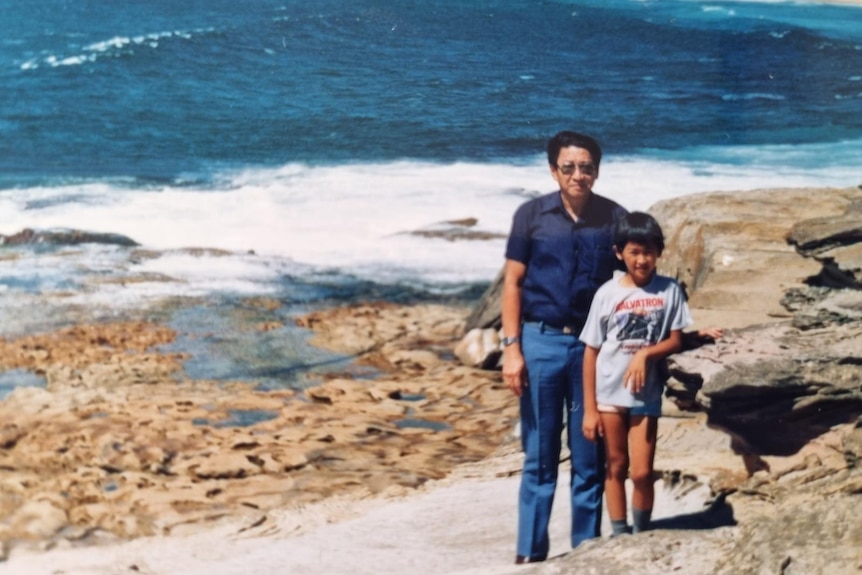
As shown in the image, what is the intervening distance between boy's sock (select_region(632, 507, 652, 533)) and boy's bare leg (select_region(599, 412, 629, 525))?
0.03 meters

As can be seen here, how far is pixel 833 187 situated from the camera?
15.9 ft

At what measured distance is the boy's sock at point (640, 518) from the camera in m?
3.30

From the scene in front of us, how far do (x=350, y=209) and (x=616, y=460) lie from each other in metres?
1.80

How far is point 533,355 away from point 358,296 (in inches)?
58.3

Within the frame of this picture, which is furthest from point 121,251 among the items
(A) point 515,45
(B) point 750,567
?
(B) point 750,567

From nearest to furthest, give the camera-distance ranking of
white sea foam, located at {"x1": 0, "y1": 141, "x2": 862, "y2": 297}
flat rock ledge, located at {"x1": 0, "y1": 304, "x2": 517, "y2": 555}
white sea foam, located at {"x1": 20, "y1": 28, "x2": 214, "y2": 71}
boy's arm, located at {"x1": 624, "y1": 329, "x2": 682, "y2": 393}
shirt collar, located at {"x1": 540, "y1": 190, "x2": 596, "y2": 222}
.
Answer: boy's arm, located at {"x1": 624, "y1": 329, "x2": 682, "y2": 393}
shirt collar, located at {"x1": 540, "y1": 190, "x2": 596, "y2": 222}
flat rock ledge, located at {"x1": 0, "y1": 304, "x2": 517, "y2": 555}
white sea foam, located at {"x1": 0, "y1": 141, "x2": 862, "y2": 297}
white sea foam, located at {"x1": 20, "y1": 28, "x2": 214, "y2": 71}

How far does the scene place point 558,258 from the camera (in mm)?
3232

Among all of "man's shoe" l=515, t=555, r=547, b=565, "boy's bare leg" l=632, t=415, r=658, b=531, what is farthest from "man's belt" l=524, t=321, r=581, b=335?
"man's shoe" l=515, t=555, r=547, b=565

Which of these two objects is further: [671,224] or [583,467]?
[671,224]

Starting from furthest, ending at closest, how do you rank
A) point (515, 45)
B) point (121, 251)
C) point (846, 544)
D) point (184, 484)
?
point (515, 45) < point (121, 251) < point (184, 484) < point (846, 544)

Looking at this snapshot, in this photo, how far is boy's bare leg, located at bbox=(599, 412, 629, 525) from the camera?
3.21m

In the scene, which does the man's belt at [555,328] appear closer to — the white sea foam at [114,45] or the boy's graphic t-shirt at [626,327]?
the boy's graphic t-shirt at [626,327]

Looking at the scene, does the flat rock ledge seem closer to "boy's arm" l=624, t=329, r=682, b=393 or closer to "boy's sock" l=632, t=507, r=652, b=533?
"boy's sock" l=632, t=507, r=652, b=533

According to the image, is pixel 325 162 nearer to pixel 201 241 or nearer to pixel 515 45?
pixel 201 241
